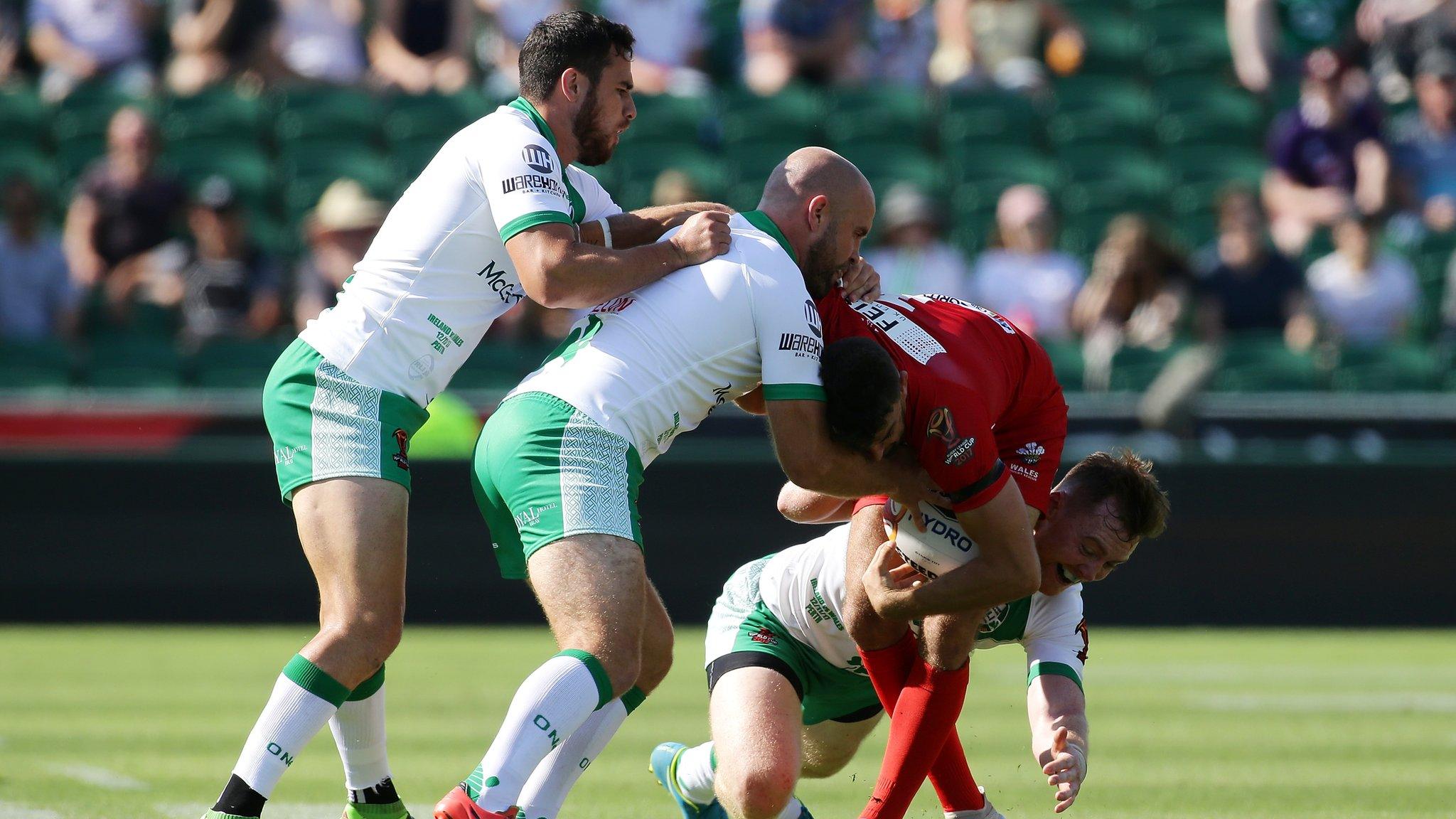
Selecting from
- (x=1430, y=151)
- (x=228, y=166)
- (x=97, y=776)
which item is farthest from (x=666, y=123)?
(x=97, y=776)

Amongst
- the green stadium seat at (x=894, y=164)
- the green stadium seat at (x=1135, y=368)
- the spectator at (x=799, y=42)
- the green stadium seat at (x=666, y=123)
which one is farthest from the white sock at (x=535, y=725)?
the spectator at (x=799, y=42)

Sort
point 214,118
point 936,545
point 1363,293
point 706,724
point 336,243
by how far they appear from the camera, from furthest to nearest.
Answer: point 214,118, point 1363,293, point 336,243, point 706,724, point 936,545

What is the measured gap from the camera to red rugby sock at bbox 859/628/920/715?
5094mm

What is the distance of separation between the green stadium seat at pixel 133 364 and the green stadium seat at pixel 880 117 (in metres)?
5.36

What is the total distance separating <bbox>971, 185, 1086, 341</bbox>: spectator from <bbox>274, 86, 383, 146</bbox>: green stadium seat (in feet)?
Answer: 16.1

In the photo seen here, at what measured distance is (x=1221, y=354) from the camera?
478 inches

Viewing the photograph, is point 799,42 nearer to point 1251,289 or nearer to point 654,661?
point 1251,289

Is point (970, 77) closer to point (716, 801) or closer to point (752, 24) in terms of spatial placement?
point (752, 24)

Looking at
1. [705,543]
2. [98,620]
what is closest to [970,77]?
[705,543]

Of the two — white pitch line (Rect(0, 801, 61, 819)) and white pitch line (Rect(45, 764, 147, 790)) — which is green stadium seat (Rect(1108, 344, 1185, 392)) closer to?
white pitch line (Rect(45, 764, 147, 790))

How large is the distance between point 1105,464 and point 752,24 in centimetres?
1002

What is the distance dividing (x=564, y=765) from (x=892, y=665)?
3.53 feet

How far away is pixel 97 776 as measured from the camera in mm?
6238

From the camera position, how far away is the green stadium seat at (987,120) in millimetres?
14055
